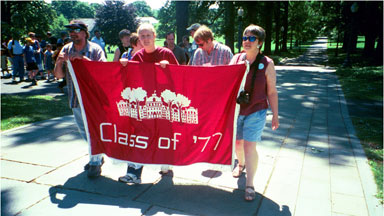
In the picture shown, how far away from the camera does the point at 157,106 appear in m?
3.57

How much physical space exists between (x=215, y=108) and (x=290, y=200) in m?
1.38

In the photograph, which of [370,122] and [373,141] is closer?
[373,141]

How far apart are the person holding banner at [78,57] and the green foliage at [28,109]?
9.74 feet

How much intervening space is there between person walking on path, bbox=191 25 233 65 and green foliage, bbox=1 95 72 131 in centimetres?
429

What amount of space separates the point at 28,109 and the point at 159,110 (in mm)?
5610

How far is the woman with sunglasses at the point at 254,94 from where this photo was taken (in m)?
3.23

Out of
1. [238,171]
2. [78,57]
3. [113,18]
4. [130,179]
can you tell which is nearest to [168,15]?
[113,18]

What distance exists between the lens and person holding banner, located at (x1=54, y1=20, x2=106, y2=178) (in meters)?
3.76

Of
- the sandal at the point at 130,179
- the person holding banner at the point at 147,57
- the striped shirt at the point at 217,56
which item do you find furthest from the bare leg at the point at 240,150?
the sandal at the point at 130,179

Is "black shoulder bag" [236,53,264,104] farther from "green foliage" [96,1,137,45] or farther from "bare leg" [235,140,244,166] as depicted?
"green foliage" [96,1,137,45]

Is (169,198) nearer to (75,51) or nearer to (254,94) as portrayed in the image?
(254,94)

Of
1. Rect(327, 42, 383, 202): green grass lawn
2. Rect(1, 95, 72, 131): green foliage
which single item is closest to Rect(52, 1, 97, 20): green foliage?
Rect(327, 42, 383, 202): green grass lawn

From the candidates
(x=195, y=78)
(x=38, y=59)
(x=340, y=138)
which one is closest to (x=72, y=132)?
(x=195, y=78)

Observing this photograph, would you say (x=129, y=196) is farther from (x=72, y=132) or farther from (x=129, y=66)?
(x=72, y=132)
